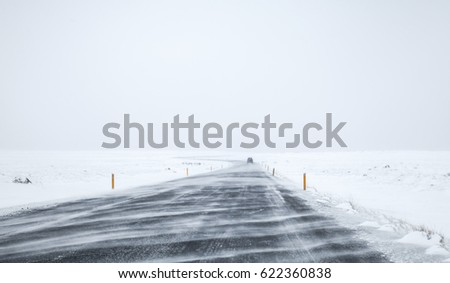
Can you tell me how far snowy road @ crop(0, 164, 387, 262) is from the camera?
5.59 metres

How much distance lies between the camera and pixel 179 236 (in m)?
7.01

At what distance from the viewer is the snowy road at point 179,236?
559 cm

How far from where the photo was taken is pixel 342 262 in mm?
5332

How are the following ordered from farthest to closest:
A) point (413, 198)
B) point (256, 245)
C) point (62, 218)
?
point (413, 198), point (62, 218), point (256, 245)

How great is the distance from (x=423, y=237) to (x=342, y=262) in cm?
281

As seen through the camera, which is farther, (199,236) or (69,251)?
(199,236)
